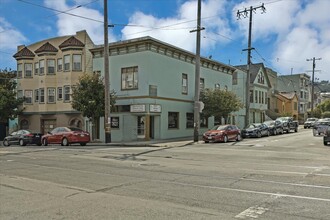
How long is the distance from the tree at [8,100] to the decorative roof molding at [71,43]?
728cm

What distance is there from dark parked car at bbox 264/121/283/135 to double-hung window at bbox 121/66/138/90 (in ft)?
47.5

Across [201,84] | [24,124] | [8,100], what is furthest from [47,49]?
[201,84]

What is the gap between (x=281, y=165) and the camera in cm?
1302

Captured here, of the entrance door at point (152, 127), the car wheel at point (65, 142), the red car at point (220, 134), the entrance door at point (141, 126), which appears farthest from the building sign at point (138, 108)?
the car wheel at point (65, 142)

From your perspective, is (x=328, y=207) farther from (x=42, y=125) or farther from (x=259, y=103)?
(x=259, y=103)

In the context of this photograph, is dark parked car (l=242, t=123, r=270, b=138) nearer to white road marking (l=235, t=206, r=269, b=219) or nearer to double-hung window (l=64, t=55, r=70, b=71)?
double-hung window (l=64, t=55, r=70, b=71)

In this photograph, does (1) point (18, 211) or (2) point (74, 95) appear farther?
(2) point (74, 95)

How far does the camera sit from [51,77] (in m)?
36.4

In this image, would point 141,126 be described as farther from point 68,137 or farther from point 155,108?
point 68,137

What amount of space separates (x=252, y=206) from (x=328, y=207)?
4.62 feet

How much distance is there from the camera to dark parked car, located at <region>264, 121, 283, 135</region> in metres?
35.4

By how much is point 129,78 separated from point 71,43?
830cm

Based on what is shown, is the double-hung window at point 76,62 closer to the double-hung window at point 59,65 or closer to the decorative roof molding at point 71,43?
the decorative roof molding at point 71,43

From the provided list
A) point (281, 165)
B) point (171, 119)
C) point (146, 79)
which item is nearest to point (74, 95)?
point (146, 79)
